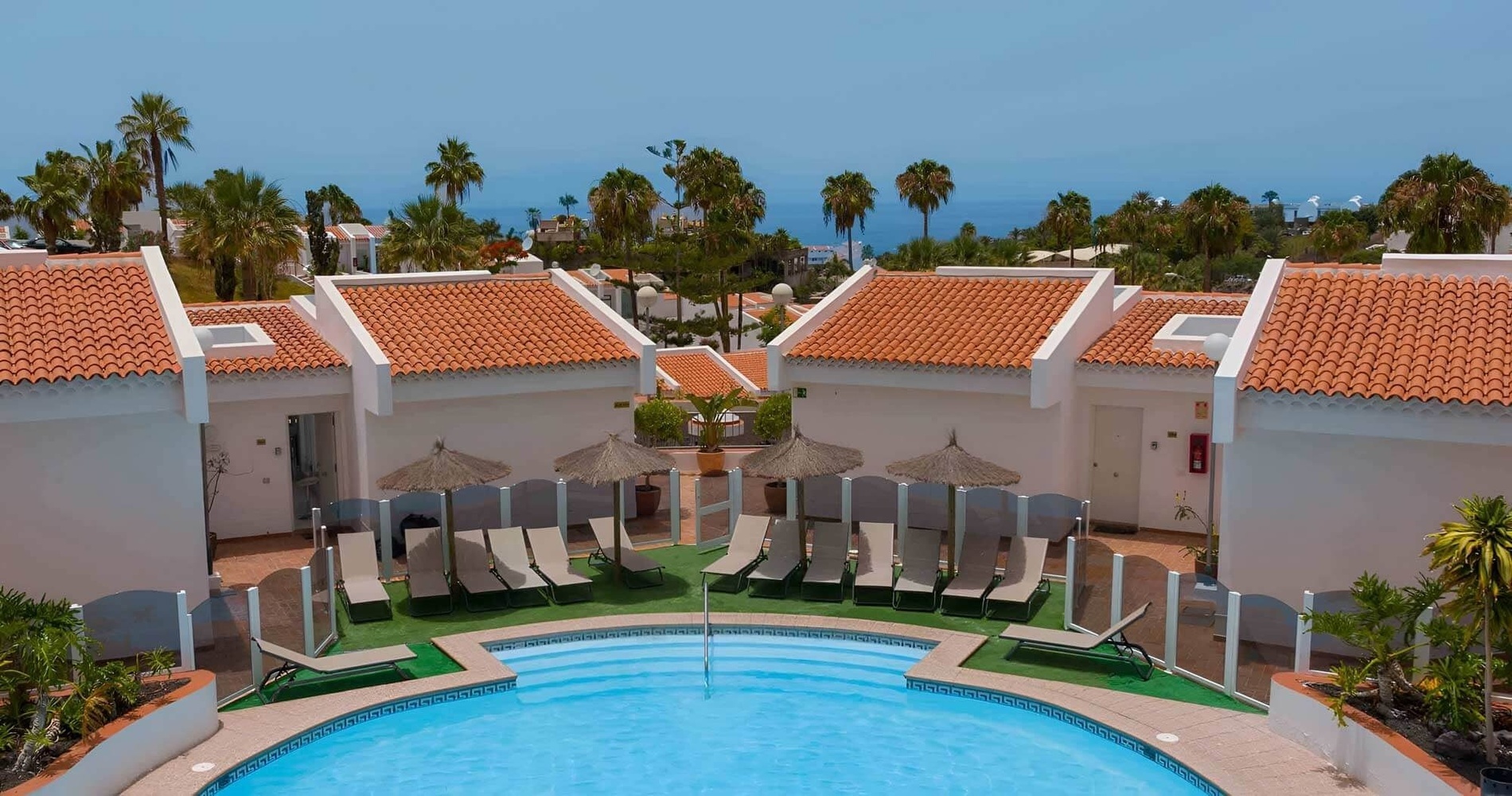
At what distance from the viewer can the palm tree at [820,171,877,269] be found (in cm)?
8200

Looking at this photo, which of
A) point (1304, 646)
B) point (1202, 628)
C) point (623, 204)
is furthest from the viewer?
point (623, 204)

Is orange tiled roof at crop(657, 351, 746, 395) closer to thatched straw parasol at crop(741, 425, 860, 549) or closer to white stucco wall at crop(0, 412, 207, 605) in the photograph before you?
thatched straw parasol at crop(741, 425, 860, 549)

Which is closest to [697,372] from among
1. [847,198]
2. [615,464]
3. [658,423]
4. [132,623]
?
[658,423]

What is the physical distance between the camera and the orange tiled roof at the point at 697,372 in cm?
4147

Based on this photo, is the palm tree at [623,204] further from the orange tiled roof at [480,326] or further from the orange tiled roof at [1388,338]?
the orange tiled roof at [1388,338]

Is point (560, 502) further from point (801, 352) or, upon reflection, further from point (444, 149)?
point (444, 149)

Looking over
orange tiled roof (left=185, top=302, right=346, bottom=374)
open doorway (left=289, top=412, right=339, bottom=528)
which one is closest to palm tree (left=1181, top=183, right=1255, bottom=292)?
orange tiled roof (left=185, top=302, right=346, bottom=374)

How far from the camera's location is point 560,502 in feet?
69.8

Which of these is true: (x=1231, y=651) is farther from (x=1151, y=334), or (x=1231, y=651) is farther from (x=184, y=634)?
(x=184, y=634)

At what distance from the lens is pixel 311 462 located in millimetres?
24297

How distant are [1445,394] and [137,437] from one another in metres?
16.4

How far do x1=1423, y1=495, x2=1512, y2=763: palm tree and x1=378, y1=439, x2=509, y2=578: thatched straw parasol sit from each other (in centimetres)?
1243

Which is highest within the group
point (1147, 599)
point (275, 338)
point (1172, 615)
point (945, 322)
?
point (945, 322)

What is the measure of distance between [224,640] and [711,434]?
14657mm
